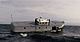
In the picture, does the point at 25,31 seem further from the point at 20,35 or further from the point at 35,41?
the point at 35,41

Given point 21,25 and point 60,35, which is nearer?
point 21,25

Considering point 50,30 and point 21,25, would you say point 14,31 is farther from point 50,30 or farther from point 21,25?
point 50,30

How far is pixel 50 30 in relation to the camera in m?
145

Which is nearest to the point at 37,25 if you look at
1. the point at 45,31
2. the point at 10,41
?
the point at 45,31

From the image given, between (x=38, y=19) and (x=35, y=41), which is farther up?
(x=38, y=19)

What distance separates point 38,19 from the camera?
150 meters

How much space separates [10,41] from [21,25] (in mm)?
17239

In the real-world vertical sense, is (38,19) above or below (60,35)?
above

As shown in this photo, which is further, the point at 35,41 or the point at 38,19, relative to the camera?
the point at 38,19

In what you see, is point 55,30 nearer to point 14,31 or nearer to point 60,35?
point 60,35

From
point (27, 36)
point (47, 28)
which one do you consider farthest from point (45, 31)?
point (27, 36)

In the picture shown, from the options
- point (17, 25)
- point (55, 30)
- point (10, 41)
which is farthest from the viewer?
point (55, 30)

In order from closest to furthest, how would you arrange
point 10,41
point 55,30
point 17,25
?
point 10,41 < point 17,25 < point 55,30

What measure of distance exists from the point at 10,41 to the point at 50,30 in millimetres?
30375
